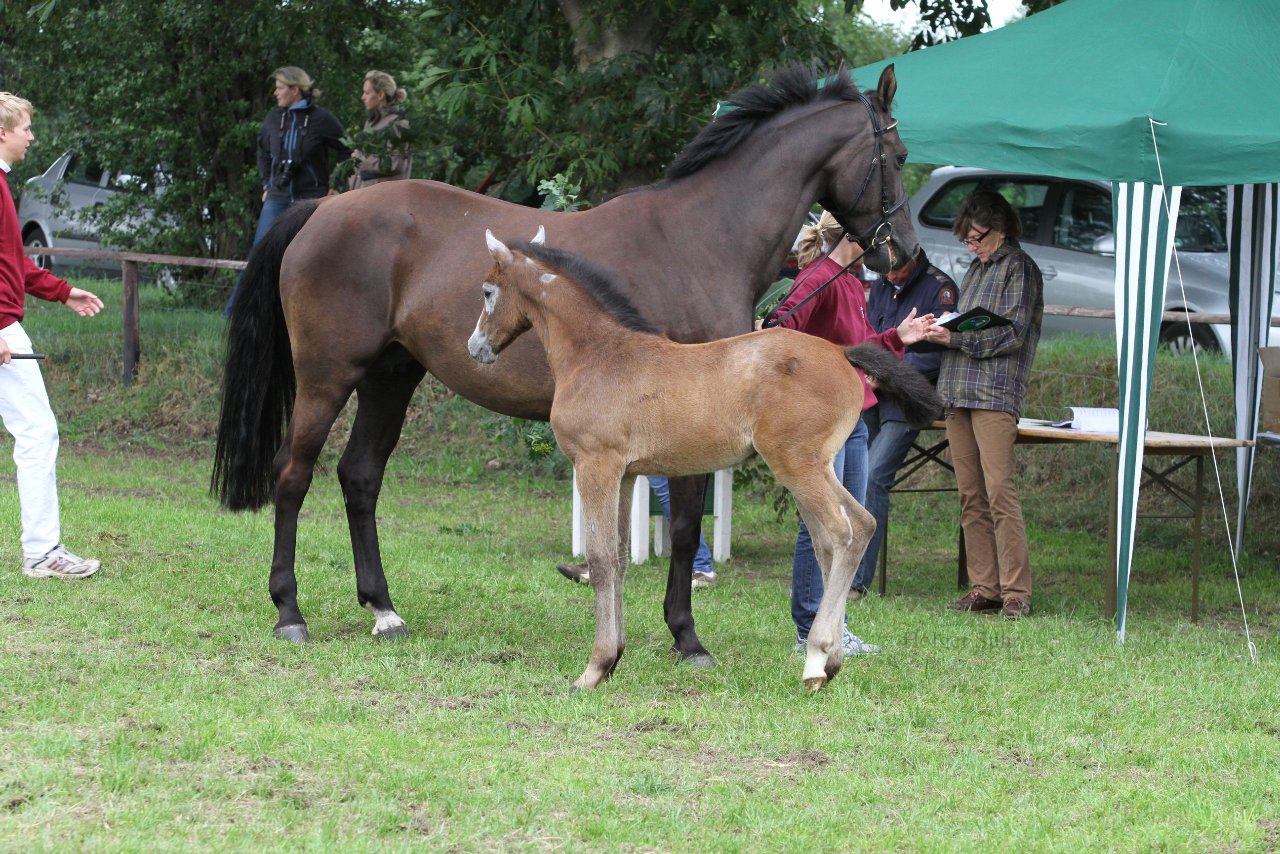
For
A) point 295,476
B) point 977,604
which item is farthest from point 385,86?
point 977,604

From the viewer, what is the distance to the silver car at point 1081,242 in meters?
11.3

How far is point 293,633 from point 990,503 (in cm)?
370

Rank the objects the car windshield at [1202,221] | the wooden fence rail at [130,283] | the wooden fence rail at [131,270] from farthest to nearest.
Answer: the wooden fence rail at [130,283]
the wooden fence rail at [131,270]
the car windshield at [1202,221]

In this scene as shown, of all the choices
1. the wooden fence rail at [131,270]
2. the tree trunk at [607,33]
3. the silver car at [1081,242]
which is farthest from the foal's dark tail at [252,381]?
the silver car at [1081,242]

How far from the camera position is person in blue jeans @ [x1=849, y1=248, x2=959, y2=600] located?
7488mm

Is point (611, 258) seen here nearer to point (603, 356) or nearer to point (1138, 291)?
point (603, 356)

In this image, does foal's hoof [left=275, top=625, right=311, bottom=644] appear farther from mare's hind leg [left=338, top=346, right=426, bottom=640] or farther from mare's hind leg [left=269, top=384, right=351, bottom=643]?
mare's hind leg [left=338, top=346, right=426, bottom=640]

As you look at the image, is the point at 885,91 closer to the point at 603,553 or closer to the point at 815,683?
the point at 603,553

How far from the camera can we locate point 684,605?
561 centimetres

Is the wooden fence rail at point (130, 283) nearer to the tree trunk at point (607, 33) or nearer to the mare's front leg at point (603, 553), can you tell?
the tree trunk at point (607, 33)

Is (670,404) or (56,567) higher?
(670,404)

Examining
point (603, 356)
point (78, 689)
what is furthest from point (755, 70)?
point (78, 689)

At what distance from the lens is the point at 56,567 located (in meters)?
6.80

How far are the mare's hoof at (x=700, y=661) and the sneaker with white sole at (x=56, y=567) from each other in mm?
3177
